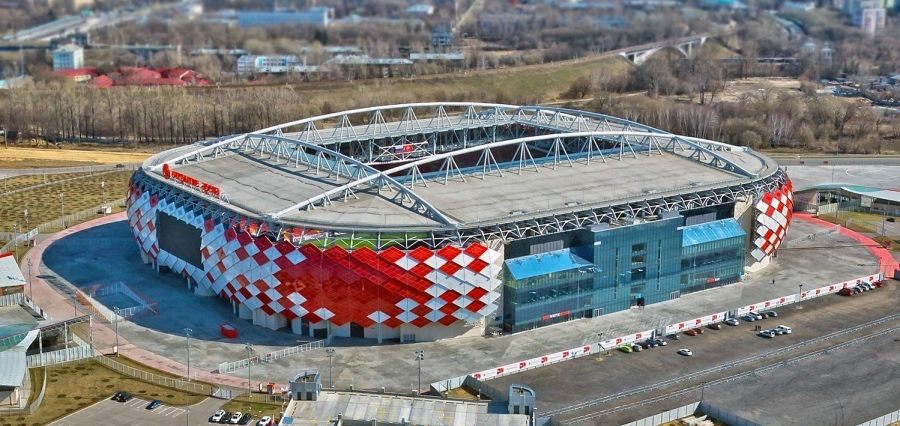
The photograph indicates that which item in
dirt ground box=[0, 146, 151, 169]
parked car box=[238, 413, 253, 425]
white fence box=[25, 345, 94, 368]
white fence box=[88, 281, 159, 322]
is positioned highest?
dirt ground box=[0, 146, 151, 169]

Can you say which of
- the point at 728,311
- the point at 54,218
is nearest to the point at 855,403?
the point at 728,311

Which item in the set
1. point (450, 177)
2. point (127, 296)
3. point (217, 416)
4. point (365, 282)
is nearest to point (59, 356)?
point (127, 296)

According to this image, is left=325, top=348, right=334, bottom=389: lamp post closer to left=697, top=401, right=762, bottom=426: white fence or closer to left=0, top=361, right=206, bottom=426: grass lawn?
left=0, top=361, right=206, bottom=426: grass lawn

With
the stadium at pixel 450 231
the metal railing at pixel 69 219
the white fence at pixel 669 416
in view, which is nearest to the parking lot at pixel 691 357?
the white fence at pixel 669 416

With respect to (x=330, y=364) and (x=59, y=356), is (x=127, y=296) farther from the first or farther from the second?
(x=330, y=364)

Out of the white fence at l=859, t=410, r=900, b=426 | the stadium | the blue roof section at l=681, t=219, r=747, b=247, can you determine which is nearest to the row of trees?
the stadium
